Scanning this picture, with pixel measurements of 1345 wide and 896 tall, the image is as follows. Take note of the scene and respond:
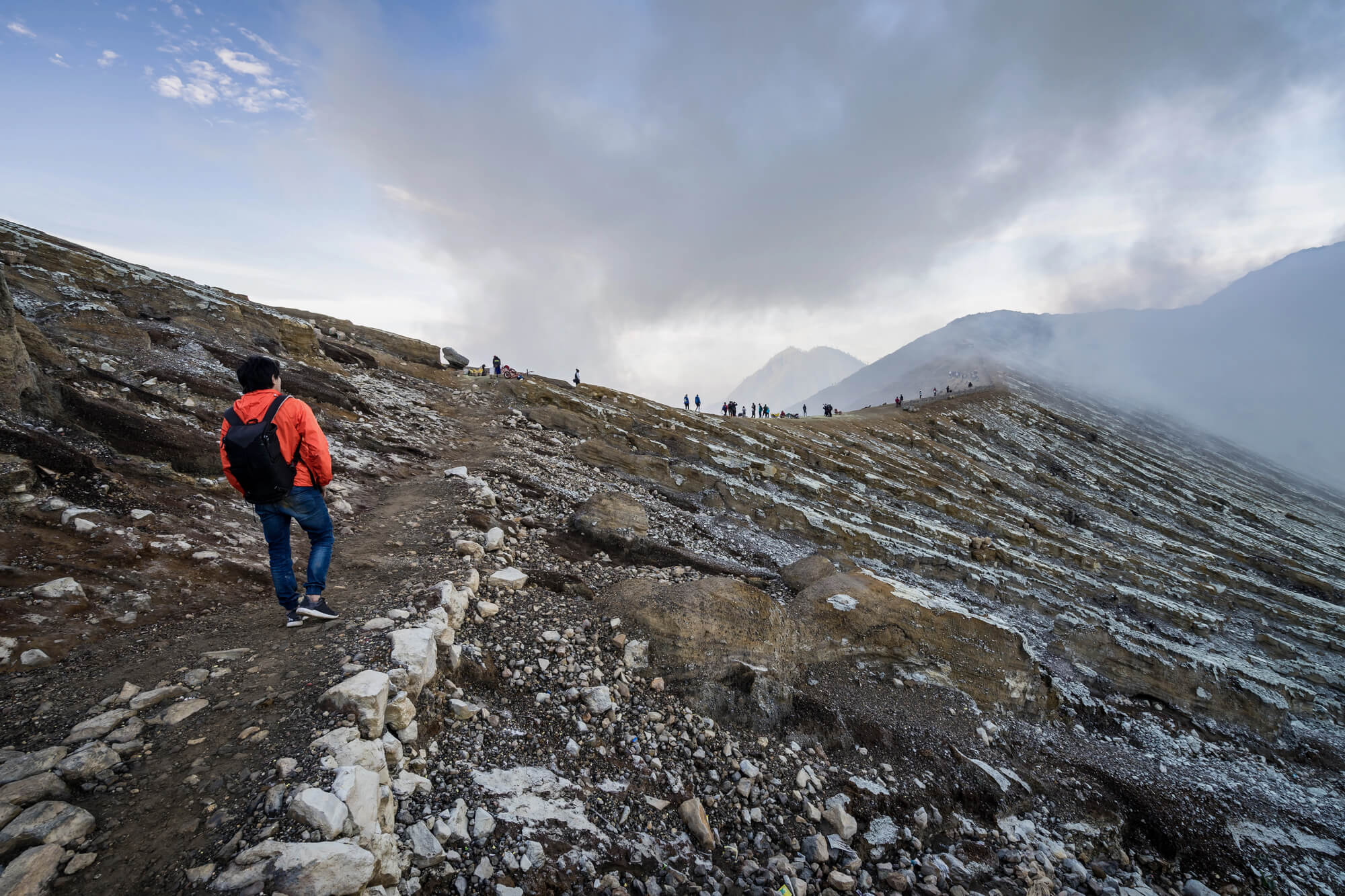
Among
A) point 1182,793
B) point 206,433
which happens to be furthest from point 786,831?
point 206,433

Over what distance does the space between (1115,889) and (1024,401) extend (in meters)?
58.0

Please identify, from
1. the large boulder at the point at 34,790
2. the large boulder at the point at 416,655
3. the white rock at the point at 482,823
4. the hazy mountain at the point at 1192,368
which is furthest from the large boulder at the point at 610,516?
the hazy mountain at the point at 1192,368

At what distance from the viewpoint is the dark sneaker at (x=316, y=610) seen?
5.85m

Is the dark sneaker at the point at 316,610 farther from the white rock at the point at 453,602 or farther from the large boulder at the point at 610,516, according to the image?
the large boulder at the point at 610,516

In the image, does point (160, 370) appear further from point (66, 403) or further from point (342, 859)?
point (342, 859)

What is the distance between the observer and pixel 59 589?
216 inches

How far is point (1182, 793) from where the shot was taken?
10078 mm

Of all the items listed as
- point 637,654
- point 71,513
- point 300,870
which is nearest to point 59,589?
point 71,513

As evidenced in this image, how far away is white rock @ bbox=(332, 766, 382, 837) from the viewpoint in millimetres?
3650

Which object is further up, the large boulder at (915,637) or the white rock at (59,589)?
the white rock at (59,589)

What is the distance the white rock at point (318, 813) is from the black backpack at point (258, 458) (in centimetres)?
332

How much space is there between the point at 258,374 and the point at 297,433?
857 millimetres

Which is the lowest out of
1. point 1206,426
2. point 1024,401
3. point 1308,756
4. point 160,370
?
point 1308,756

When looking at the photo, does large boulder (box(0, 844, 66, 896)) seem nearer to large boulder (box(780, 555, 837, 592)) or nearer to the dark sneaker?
the dark sneaker
